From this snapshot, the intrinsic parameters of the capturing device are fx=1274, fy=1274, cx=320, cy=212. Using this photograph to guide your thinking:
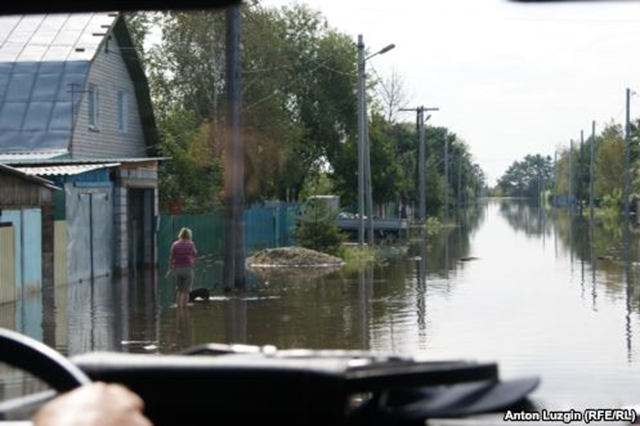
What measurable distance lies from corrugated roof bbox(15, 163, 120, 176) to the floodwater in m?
2.54

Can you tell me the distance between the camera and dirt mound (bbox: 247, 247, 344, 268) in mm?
36916

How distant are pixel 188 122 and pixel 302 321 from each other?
26.0 m

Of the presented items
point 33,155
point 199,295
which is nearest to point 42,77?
point 33,155

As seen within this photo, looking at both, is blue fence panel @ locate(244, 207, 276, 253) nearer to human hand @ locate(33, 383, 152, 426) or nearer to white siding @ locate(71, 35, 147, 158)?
white siding @ locate(71, 35, 147, 158)

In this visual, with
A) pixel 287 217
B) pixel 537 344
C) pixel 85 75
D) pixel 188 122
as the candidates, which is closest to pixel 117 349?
pixel 537 344

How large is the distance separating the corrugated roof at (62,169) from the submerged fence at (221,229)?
7081mm

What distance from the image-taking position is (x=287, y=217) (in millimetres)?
56438

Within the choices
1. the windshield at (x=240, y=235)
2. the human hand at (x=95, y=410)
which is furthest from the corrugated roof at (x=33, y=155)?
the human hand at (x=95, y=410)

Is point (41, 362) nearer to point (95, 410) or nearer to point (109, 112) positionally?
point (95, 410)

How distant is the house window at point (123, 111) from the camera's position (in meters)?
37.9

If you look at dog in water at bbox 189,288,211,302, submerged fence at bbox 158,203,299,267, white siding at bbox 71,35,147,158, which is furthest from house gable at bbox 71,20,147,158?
dog in water at bbox 189,288,211,302

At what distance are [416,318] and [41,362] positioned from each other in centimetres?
1735

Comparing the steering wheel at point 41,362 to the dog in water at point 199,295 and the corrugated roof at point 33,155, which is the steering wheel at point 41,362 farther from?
the corrugated roof at point 33,155

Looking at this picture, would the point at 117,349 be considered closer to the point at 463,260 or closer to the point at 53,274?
the point at 53,274
